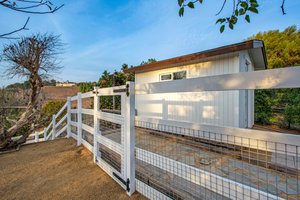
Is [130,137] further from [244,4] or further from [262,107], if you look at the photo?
[262,107]

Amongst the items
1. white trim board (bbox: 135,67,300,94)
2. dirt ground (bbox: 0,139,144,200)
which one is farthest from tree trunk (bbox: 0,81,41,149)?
white trim board (bbox: 135,67,300,94)

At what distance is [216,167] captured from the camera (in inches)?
101

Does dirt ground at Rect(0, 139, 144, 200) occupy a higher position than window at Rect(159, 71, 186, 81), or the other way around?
window at Rect(159, 71, 186, 81)

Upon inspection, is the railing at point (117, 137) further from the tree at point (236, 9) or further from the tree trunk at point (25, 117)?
the tree trunk at point (25, 117)

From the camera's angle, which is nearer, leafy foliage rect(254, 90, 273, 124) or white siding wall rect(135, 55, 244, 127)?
white siding wall rect(135, 55, 244, 127)

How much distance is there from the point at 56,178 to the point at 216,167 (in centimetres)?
270

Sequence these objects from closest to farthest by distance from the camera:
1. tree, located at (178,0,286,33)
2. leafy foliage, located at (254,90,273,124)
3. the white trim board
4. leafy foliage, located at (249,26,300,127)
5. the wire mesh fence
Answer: the white trim board
tree, located at (178,0,286,33)
the wire mesh fence
leafy foliage, located at (249,26,300,127)
leafy foliage, located at (254,90,273,124)

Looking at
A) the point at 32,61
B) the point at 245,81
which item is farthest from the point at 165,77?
the point at 245,81

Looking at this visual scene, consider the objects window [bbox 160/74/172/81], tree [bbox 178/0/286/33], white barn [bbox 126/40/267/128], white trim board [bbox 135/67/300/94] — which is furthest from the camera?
window [bbox 160/74/172/81]

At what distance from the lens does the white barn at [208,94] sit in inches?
171

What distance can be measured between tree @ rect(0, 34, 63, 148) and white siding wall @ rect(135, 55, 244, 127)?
11.9 feet

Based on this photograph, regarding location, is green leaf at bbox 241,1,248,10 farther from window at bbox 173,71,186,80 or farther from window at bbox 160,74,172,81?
window at bbox 160,74,172,81

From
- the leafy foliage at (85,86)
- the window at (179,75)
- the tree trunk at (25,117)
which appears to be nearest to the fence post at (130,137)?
the window at (179,75)

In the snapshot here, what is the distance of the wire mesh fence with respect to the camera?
117cm
